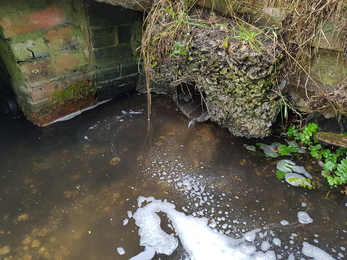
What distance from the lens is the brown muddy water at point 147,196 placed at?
5.90 feet

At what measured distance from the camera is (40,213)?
1.99m

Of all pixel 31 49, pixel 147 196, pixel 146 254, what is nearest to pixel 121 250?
pixel 146 254

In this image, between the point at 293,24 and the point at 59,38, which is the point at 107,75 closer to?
the point at 59,38

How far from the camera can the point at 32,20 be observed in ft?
8.09

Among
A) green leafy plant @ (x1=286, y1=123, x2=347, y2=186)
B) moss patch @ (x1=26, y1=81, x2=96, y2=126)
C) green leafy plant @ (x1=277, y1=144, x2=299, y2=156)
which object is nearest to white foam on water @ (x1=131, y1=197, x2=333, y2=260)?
green leafy plant @ (x1=286, y1=123, x2=347, y2=186)

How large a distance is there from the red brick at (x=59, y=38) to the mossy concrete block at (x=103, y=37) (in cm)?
28

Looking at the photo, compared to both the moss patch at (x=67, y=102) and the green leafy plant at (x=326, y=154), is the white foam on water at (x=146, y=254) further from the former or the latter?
the moss patch at (x=67, y=102)

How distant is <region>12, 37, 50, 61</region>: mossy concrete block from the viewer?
2488 millimetres

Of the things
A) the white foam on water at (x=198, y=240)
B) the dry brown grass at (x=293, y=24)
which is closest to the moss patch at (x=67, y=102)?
the dry brown grass at (x=293, y=24)

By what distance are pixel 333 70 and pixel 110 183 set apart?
6.93 feet

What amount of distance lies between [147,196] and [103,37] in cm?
194

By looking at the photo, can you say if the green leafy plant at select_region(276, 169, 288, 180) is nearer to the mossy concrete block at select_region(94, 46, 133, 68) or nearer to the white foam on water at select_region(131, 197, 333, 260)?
the white foam on water at select_region(131, 197, 333, 260)

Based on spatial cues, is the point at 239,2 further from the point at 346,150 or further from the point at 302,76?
the point at 346,150

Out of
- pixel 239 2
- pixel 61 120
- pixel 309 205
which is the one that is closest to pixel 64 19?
pixel 61 120
